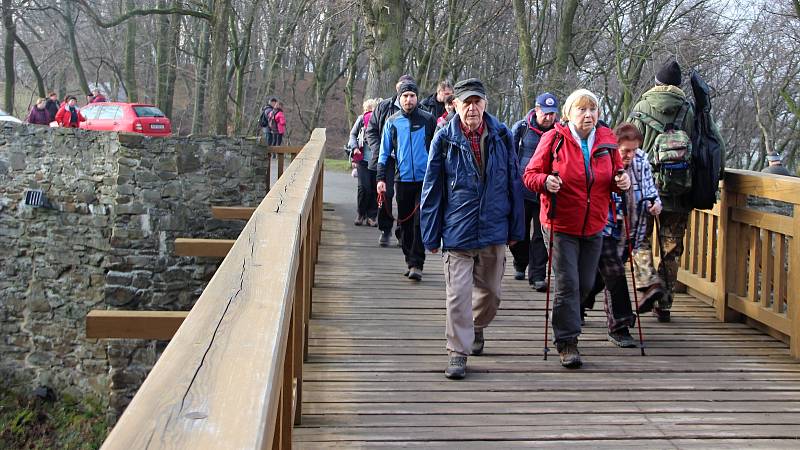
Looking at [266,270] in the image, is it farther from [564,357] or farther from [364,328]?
[364,328]

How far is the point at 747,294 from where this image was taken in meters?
7.40

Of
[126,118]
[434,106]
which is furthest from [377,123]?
[126,118]

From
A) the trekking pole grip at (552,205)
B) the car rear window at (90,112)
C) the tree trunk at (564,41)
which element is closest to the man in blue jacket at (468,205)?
the trekking pole grip at (552,205)

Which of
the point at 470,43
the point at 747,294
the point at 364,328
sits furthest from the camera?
the point at 470,43

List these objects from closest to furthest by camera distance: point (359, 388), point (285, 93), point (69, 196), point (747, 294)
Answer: point (359, 388)
point (747, 294)
point (69, 196)
point (285, 93)

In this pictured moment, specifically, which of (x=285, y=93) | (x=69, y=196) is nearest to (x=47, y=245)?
(x=69, y=196)

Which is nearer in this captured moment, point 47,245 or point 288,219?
point 288,219

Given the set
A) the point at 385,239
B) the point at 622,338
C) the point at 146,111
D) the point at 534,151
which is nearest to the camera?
the point at 622,338

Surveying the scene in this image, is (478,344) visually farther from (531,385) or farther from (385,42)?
(385,42)

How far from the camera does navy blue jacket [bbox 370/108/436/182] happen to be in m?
8.79

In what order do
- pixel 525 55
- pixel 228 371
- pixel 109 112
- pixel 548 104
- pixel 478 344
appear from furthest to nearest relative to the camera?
pixel 109 112
pixel 525 55
pixel 548 104
pixel 478 344
pixel 228 371

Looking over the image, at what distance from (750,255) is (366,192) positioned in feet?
19.9

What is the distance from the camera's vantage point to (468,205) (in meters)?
5.67

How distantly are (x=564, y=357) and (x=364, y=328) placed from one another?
152cm
